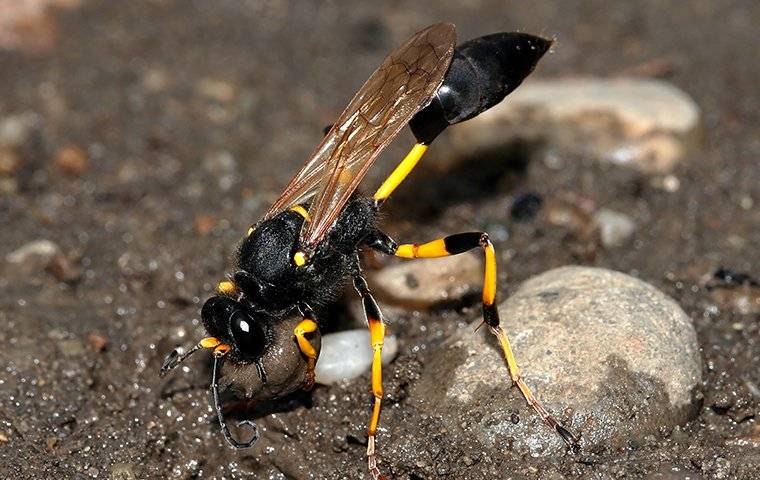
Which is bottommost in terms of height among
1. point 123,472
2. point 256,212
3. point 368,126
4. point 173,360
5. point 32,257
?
point 256,212

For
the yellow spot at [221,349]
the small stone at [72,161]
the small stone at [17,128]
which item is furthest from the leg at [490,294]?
the small stone at [17,128]

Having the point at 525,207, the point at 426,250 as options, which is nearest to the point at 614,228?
the point at 525,207

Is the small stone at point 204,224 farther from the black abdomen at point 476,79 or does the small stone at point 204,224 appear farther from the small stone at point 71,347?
the black abdomen at point 476,79

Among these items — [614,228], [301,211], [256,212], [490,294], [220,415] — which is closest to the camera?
[220,415]


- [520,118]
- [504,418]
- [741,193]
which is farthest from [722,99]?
[504,418]

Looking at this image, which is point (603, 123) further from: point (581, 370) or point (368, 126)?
point (581, 370)
